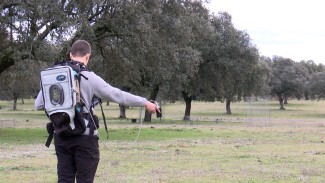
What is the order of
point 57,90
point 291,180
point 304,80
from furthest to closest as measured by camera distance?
point 304,80, point 291,180, point 57,90

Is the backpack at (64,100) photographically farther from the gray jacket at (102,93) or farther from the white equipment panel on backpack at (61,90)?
the gray jacket at (102,93)

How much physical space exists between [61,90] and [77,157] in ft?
2.38

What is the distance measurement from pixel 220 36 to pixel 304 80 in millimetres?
45244

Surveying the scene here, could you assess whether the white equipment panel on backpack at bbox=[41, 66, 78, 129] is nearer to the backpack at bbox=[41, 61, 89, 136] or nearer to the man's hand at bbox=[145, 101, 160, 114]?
the backpack at bbox=[41, 61, 89, 136]

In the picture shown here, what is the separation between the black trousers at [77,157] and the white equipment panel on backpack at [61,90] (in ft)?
0.78

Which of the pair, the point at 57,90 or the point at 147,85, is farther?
the point at 147,85

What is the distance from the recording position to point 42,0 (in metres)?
20.6

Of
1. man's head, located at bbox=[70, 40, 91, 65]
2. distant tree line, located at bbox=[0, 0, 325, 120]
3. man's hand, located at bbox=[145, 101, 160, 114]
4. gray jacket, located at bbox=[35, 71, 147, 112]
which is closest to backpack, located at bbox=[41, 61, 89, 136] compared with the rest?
gray jacket, located at bbox=[35, 71, 147, 112]

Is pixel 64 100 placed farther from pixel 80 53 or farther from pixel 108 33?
pixel 108 33

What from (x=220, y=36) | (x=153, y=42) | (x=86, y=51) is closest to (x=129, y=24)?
(x=153, y=42)

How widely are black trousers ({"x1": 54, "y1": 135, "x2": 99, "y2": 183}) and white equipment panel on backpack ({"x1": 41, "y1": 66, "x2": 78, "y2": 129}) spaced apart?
0.78 ft

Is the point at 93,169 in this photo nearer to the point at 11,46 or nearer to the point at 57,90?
the point at 57,90

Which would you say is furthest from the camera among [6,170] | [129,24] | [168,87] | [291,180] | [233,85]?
[233,85]

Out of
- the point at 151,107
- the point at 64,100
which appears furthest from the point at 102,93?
the point at 151,107
